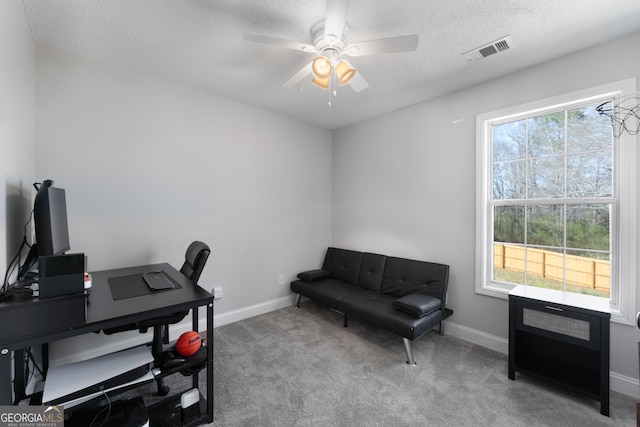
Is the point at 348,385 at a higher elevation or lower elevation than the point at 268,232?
lower

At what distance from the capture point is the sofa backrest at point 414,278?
2.67 m

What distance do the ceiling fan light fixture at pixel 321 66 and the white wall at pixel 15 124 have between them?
1632 mm

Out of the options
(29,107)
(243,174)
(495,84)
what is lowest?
(243,174)

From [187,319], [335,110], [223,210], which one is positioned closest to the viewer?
[187,319]

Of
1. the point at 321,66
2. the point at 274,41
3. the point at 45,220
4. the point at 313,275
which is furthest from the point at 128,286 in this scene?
the point at 313,275

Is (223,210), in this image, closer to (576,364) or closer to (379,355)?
(379,355)

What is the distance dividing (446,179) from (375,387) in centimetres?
214

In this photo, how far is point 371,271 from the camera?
10.7ft

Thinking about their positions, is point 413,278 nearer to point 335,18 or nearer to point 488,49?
point 488,49

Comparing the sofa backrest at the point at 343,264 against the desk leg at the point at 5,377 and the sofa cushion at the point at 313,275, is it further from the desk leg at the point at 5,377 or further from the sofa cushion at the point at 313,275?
the desk leg at the point at 5,377

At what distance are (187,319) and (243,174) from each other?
172 cm

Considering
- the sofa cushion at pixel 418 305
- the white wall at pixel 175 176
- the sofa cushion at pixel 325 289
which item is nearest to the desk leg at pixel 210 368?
the white wall at pixel 175 176

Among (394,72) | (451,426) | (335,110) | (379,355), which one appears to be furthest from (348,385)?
(335,110)

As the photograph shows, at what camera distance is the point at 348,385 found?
1979 millimetres
